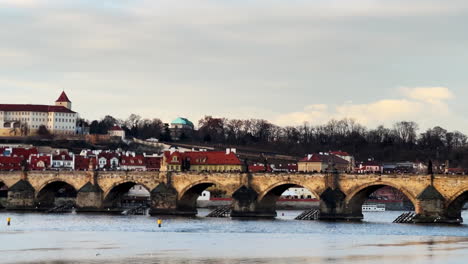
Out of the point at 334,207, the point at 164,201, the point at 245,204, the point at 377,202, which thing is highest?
the point at 377,202

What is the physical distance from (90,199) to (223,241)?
39.6 m

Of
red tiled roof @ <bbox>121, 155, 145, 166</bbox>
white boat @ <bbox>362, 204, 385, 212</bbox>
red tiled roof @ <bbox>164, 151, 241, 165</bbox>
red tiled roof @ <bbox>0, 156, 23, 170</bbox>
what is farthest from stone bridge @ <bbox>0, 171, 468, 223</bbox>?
red tiled roof @ <bbox>121, 155, 145, 166</bbox>

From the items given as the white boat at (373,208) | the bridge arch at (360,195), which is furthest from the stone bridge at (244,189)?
the white boat at (373,208)

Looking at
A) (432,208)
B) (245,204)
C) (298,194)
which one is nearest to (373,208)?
(298,194)

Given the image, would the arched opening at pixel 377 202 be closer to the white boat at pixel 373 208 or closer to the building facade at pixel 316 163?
the white boat at pixel 373 208

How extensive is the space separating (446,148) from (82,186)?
9911 cm

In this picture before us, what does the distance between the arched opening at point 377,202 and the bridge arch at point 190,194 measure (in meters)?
13.2

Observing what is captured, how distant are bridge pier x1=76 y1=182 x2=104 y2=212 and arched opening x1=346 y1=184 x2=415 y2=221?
24.3m

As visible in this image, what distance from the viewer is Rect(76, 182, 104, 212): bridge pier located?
3994 inches

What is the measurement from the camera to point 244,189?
302 ft

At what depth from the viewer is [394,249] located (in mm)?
58500

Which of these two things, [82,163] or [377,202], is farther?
[82,163]

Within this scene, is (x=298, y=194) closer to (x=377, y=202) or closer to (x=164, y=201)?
(x=377, y=202)

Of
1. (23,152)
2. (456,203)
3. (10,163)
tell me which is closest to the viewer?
(456,203)
